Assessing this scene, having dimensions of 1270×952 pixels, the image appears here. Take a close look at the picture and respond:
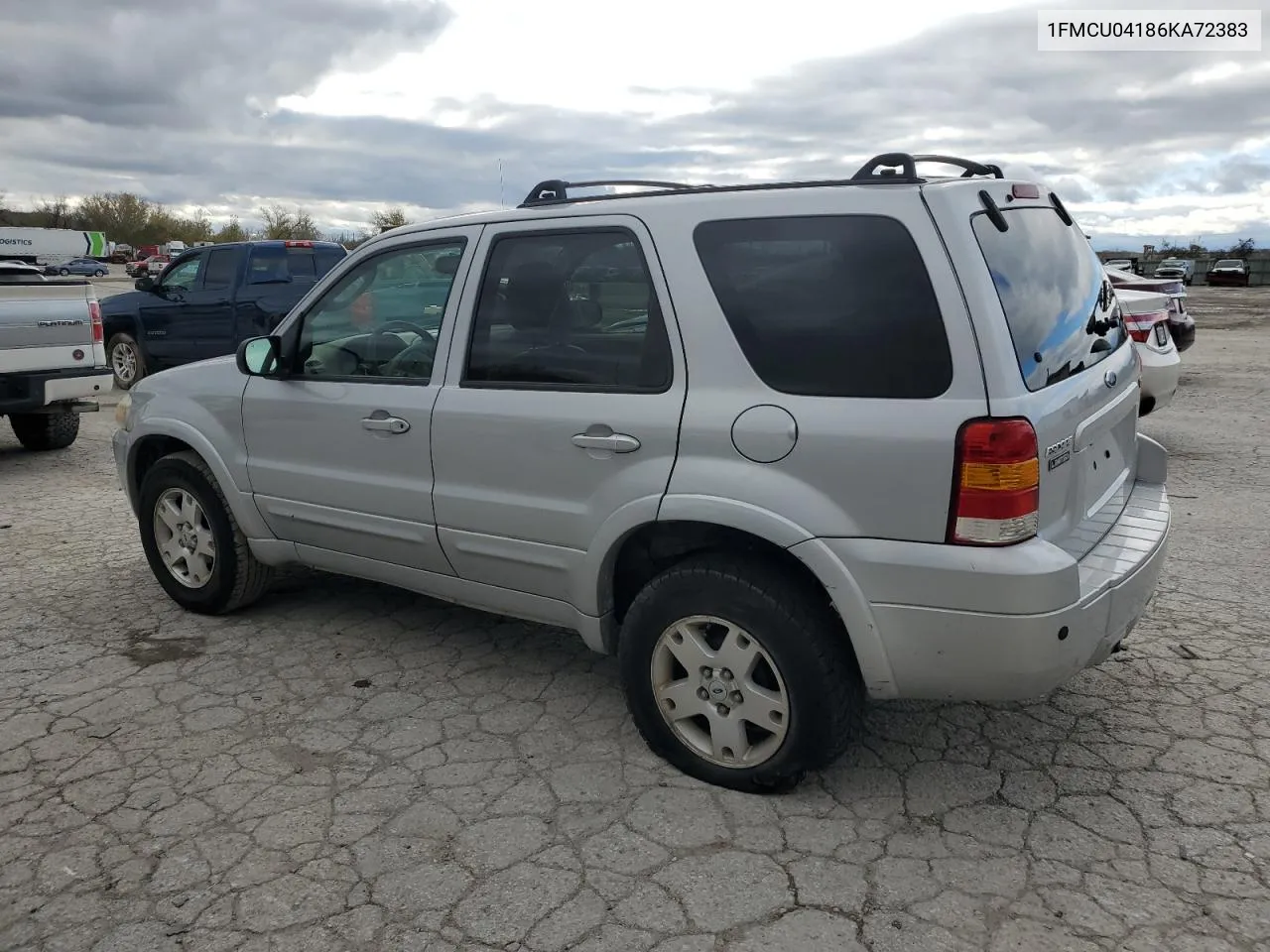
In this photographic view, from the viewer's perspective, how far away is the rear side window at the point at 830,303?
8.75ft

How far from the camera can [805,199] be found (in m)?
2.88

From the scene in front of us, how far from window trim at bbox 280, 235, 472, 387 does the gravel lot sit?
3.88ft

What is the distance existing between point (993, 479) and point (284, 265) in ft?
36.2

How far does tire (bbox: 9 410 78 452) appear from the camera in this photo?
8.83 m

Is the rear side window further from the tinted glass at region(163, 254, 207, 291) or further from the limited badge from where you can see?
the tinted glass at region(163, 254, 207, 291)

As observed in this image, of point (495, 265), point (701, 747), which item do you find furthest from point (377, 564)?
point (701, 747)

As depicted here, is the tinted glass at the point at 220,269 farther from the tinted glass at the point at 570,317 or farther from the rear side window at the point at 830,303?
the rear side window at the point at 830,303

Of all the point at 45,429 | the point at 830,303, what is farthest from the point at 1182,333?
the point at 45,429

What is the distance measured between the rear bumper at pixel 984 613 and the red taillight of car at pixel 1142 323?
5530 millimetres

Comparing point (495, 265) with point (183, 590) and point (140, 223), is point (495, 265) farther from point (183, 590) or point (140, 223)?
point (140, 223)

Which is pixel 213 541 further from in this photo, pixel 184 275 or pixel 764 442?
pixel 184 275

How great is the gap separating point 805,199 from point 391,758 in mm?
2241

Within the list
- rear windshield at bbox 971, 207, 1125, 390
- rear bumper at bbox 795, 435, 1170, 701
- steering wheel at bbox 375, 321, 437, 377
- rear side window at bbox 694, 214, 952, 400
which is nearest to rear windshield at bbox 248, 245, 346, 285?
steering wheel at bbox 375, 321, 437, 377

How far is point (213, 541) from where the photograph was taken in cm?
454
